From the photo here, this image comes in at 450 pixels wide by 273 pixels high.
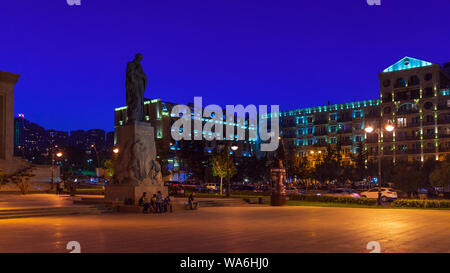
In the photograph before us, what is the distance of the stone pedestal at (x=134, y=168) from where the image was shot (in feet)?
84.3

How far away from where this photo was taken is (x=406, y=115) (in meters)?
76.9

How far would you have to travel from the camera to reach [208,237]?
13.8 m

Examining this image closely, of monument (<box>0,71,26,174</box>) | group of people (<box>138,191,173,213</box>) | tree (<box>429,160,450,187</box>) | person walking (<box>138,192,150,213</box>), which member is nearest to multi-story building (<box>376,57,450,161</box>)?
tree (<box>429,160,450,187</box>)

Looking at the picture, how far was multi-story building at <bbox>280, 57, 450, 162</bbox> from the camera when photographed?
7331 centimetres

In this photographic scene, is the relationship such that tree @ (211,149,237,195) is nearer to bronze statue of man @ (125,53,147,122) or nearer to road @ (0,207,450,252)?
bronze statue of man @ (125,53,147,122)

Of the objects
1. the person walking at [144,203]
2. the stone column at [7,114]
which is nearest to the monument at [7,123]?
the stone column at [7,114]

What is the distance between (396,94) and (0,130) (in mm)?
63945

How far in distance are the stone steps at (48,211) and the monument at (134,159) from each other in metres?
1.67

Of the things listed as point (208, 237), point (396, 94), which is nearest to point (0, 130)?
point (208, 237)

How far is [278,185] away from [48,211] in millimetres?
15968

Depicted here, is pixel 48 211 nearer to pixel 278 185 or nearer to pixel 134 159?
pixel 134 159

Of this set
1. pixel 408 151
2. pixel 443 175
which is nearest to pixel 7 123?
pixel 443 175

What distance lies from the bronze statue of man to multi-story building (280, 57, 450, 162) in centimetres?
4631

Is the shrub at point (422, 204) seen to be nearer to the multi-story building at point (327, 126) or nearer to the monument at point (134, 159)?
the monument at point (134, 159)
